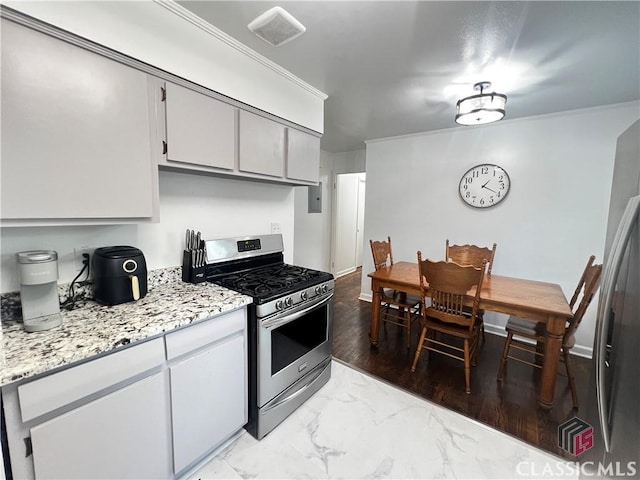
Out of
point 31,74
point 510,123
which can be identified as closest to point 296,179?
point 31,74

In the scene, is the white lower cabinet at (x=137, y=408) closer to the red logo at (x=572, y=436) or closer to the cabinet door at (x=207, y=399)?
the cabinet door at (x=207, y=399)

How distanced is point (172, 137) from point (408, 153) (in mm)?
3073

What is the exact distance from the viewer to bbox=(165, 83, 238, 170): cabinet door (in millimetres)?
1445

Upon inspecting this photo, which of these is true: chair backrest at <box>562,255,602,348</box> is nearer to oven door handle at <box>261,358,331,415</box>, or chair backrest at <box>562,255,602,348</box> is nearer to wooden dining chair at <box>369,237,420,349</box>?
wooden dining chair at <box>369,237,420,349</box>

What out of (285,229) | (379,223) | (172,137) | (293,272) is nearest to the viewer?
(172,137)

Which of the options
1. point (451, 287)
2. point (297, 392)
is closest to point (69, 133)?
point (297, 392)

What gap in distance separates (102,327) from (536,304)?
2642mm

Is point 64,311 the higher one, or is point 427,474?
point 64,311

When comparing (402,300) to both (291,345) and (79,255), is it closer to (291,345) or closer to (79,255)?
(291,345)

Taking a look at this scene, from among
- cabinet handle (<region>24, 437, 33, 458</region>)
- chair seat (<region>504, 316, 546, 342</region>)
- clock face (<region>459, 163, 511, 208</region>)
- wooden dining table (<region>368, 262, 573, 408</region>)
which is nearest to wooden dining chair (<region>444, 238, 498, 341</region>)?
wooden dining table (<region>368, 262, 573, 408</region>)

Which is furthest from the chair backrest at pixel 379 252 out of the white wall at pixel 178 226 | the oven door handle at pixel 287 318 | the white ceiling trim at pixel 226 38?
the white ceiling trim at pixel 226 38

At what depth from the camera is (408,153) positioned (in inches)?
145

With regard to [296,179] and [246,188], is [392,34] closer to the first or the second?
[296,179]

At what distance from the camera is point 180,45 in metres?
1.46
